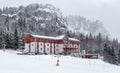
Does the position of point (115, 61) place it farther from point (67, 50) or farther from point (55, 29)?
point (55, 29)

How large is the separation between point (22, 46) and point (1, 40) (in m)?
15.8

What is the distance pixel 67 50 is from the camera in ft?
319

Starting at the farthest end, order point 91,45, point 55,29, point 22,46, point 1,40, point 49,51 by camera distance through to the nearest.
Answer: point 55,29 < point 91,45 < point 22,46 < point 49,51 < point 1,40

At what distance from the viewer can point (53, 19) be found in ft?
654

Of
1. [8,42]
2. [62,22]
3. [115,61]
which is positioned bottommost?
[115,61]

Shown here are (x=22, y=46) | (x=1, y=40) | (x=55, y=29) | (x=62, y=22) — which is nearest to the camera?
(x=1, y=40)

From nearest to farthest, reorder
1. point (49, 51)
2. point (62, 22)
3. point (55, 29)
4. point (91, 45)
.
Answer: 1. point (49, 51)
2. point (91, 45)
3. point (55, 29)
4. point (62, 22)

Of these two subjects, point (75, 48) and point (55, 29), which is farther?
point (55, 29)

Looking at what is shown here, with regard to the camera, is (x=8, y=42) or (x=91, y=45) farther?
(x=91, y=45)

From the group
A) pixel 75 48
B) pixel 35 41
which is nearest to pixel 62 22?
pixel 75 48

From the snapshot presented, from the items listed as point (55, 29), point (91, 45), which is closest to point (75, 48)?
point (91, 45)

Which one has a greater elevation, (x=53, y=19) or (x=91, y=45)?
(x=53, y=19)

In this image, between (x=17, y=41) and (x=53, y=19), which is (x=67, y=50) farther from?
(x=53, y=19)

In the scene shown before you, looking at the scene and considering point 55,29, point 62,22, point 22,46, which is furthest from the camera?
point 62,22
